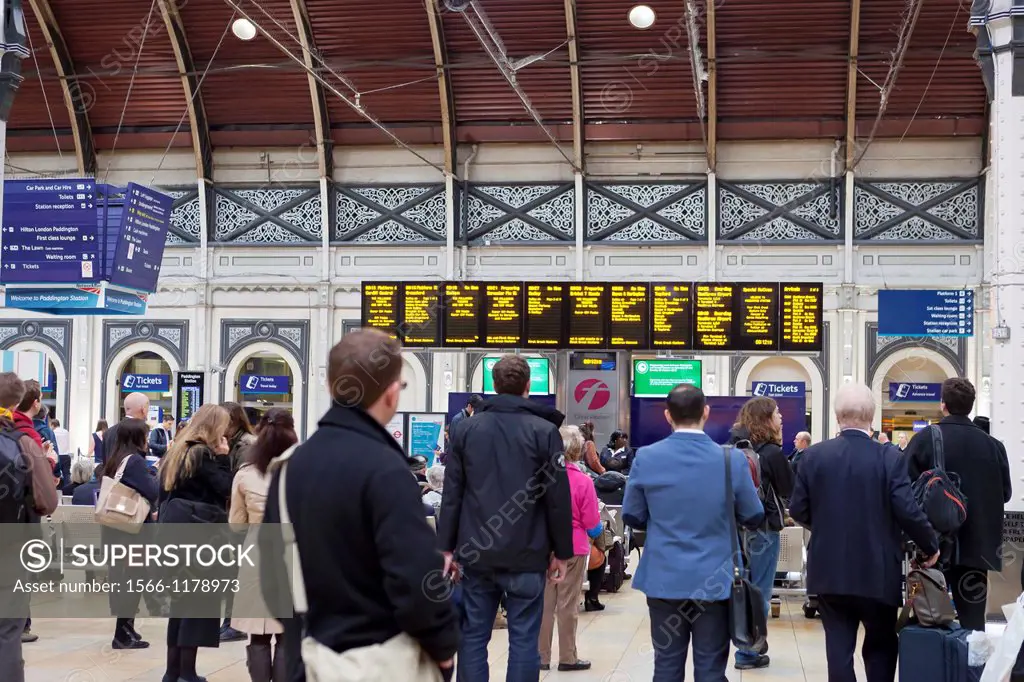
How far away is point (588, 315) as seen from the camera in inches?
610

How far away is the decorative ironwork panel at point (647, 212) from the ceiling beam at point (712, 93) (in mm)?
581

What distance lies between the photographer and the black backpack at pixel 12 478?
522 cm

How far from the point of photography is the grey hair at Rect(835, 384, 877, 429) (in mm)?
5059

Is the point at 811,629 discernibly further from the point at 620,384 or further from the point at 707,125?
the point at 707,125

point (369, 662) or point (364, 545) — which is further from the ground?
point (364, 545)

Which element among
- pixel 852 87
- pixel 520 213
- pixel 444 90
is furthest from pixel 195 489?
pixel 852 87

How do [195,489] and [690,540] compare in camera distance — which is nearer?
[690,540]

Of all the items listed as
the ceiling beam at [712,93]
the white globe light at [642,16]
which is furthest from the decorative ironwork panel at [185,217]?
the ceiling beam at [712,93]

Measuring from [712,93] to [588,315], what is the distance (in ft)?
19.0

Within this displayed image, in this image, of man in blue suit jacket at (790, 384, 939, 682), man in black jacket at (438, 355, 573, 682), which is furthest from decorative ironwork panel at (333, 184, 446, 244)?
man in blue suit jacket at (790, 384, 939, 682)

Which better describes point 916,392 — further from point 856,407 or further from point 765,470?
point 856,407

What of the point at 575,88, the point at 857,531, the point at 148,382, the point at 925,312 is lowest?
the point at 857,531

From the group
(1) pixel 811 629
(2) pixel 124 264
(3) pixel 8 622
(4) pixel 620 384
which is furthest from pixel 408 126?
(3) pixel 8 622

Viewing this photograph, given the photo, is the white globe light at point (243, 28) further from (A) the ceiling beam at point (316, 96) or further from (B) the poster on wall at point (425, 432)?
(B) the poster on wall at point (425, 432)
